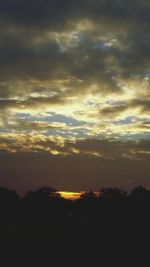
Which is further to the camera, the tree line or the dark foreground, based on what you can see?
the tree line

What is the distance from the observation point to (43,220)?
67875mm

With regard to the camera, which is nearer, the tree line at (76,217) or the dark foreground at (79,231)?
the dark foreground at (79,231)

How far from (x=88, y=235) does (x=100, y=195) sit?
→ 45954mm

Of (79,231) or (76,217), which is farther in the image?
(76,217)

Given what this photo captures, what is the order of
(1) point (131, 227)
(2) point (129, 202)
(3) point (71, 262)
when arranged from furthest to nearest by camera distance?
(2) point (129, 202), (1) point (131, 227), (3) point (71, 262)

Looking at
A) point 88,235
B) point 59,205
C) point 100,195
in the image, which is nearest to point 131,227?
point 88,235

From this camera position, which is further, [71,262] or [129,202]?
[129,202]

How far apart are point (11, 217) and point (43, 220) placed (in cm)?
567

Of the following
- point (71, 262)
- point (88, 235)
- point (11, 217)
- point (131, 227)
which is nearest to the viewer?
point (71, 262)

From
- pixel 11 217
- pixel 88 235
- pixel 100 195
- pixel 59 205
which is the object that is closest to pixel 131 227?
pixel 88 235

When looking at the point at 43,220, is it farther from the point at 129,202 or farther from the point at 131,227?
the point at 129,202

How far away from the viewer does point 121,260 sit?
52344mm

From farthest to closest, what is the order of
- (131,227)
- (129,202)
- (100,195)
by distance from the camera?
(100,195)
(129,202)
(131,227)

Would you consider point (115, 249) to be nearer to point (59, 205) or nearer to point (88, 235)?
point (88, 235)
